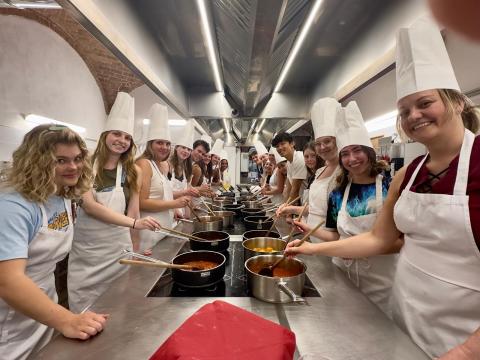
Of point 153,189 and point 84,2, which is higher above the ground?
point 84,2

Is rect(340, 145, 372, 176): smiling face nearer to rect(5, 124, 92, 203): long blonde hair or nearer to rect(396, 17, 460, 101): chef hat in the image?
rect(396, 17, 460, 101): chef hat

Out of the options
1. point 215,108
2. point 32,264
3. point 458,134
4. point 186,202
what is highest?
point 215,108

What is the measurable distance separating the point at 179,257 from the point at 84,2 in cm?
148

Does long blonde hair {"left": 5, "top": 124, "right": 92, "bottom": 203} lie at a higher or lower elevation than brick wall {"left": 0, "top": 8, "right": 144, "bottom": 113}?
lower

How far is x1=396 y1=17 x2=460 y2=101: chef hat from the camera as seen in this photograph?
2.90 ft

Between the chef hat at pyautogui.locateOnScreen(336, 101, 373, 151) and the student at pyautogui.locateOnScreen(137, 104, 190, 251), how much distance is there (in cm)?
123

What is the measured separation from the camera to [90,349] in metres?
0.71

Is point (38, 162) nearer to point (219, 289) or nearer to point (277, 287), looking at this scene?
point (219, 289)

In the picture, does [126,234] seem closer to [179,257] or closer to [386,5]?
[179,257]

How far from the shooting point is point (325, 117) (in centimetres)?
191

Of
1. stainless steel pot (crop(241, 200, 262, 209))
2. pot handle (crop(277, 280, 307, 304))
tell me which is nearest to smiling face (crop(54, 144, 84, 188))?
pot handle (crop(277, 280, 307, 304))

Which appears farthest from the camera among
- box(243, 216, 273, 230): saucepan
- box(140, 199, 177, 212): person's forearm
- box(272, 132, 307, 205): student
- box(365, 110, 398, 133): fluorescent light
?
box(365, 110, 398, 133): fluorescent light

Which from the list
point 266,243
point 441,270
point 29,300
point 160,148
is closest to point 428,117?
point 441,270

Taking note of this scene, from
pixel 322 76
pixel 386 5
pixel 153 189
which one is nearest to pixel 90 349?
pixel 153 189
